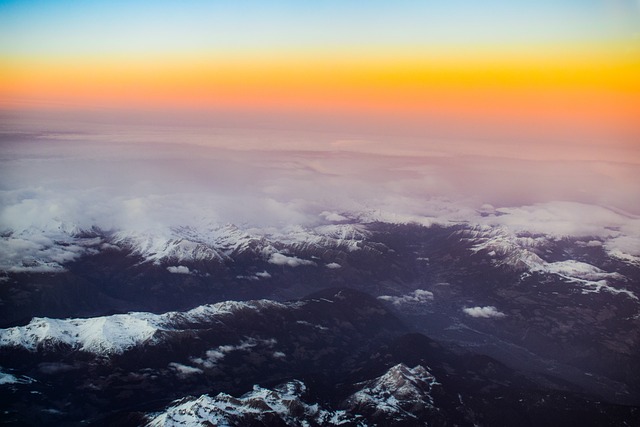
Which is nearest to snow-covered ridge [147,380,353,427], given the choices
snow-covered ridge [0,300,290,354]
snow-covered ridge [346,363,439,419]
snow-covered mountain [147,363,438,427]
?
snow-covered mountain [147,363,438,427]

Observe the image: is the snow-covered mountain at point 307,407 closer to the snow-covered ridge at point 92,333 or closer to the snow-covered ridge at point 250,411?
the snow-covered ridge at point 250,411

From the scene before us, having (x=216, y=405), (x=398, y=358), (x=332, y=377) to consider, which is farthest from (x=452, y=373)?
(x=216, y=405)

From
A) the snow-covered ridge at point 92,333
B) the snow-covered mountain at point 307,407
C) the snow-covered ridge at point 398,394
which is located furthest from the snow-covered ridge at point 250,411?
the snow-covered ridge at point 92,333

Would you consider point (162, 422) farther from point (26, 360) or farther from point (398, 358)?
point (398, 358)

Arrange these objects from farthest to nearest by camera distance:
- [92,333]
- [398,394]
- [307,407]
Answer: [92,333]
[398,394]
[307,407]

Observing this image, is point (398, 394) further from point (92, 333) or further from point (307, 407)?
point (92, 333)

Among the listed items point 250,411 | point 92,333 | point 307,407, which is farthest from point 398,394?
point 92,333

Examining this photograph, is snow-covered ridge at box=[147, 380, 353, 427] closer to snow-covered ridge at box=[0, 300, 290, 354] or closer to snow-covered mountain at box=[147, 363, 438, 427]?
snow-covered mountain at box=[147, 363, 438, 427]

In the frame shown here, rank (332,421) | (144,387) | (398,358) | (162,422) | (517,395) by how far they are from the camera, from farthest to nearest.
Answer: (398,358), (144,387), (517,395), (332,421), (162,422)
